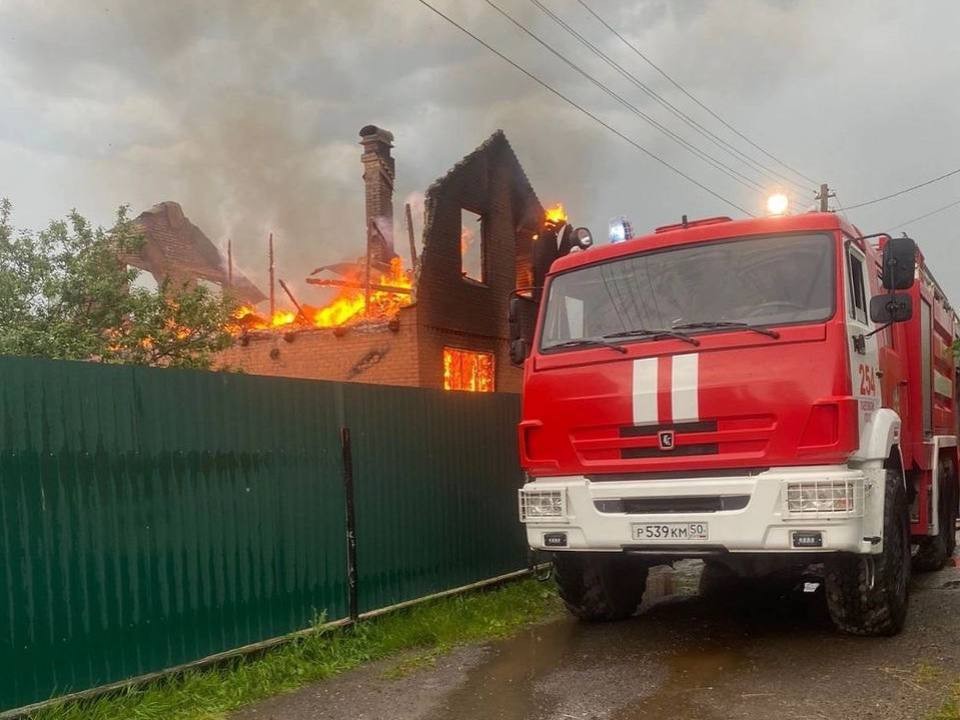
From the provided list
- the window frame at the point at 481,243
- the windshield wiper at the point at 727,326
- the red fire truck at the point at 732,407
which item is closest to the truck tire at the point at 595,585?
the red fire truck at the point at 732,407

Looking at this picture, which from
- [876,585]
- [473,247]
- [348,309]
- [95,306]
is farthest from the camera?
[473,247]

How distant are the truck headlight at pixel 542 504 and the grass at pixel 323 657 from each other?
124 centimetres

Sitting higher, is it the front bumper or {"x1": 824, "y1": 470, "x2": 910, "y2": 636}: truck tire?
the front bumper

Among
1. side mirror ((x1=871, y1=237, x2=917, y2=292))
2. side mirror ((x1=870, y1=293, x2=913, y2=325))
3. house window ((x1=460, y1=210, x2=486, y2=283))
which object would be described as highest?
house window ((x1=460, y1=210, x2=486, y2=283))

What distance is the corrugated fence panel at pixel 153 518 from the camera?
4277mm

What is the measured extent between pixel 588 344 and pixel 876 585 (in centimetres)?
246

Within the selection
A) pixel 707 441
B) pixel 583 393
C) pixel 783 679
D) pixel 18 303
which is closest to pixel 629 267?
pixel 583 393

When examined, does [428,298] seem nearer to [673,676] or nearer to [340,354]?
[340,354]

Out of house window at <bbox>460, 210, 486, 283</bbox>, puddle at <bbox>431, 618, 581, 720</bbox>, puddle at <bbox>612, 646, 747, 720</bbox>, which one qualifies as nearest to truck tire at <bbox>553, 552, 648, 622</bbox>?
puddle at <bbox>431, 618, 581, 720</bbox>

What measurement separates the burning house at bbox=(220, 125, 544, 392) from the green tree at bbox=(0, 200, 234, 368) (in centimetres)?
231

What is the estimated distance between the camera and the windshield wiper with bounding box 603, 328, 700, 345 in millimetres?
5363

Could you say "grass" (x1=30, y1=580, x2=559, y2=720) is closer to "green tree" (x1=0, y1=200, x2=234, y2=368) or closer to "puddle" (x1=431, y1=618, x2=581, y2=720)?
"puddle" (x1=431, y1=618, x2=581, y2=720)

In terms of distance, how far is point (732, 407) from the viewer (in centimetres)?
510

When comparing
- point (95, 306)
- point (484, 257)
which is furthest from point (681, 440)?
point (484, 257)
